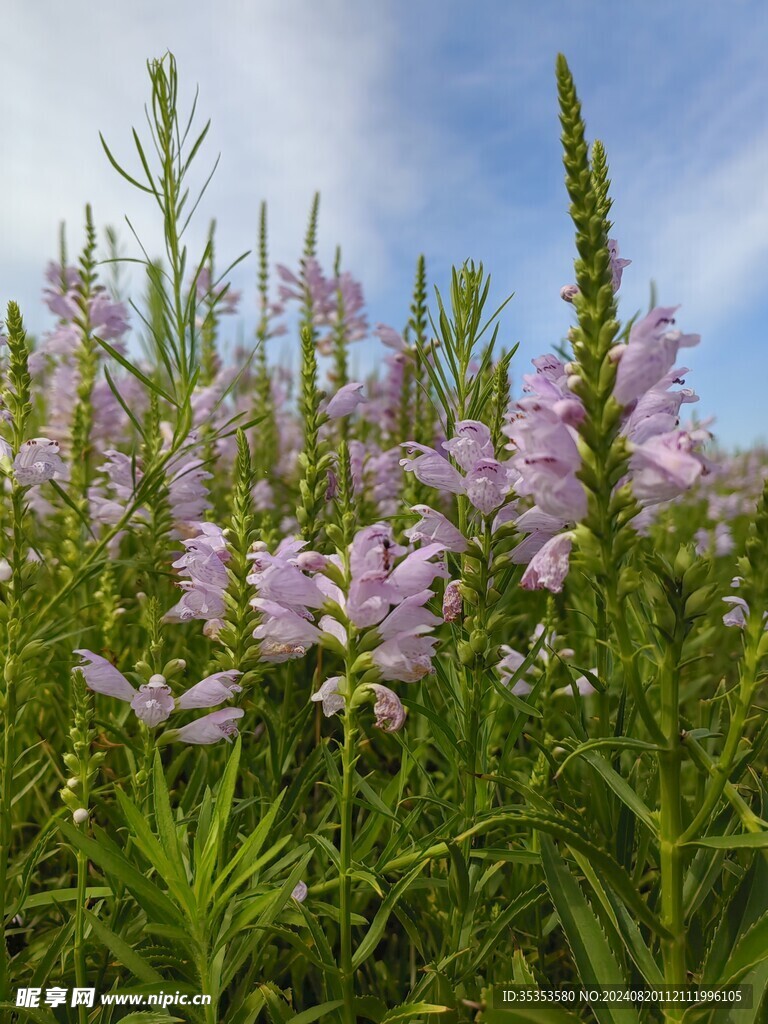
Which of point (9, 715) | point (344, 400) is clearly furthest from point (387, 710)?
point (344, 400)

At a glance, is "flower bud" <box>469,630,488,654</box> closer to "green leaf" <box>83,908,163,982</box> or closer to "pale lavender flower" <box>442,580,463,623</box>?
"pale lavender flower" <box>442,580,463,623</box>

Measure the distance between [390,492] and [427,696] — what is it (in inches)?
126

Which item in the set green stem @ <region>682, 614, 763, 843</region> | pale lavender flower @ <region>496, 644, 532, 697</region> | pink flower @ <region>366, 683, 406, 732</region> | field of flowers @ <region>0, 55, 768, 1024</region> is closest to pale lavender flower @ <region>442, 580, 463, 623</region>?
field of flowers @ <region>0, 55, 768, 1024</region>

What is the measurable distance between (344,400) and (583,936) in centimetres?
185

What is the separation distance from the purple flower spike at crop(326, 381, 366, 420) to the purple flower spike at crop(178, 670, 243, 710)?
1.08m

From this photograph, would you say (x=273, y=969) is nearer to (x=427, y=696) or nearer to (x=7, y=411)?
(x=427, y=696)

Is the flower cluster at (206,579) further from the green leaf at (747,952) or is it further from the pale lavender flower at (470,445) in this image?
the green leaf at (747,952)

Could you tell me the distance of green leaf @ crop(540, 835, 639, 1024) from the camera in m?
1.28

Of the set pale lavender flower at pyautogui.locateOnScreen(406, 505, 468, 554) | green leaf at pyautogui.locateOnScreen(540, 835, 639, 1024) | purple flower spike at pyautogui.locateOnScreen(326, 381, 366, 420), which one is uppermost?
purple flower spike at pyautogui.locateOnScreen(326, 381, 366, 420)

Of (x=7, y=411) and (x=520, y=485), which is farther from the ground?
(x=7, y=411)

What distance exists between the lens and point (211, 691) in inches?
71.2

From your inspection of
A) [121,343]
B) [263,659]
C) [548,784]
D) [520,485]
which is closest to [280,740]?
[263,659]

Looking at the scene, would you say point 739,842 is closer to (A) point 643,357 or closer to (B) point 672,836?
(B) point 672,836

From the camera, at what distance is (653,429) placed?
1.41 meters
